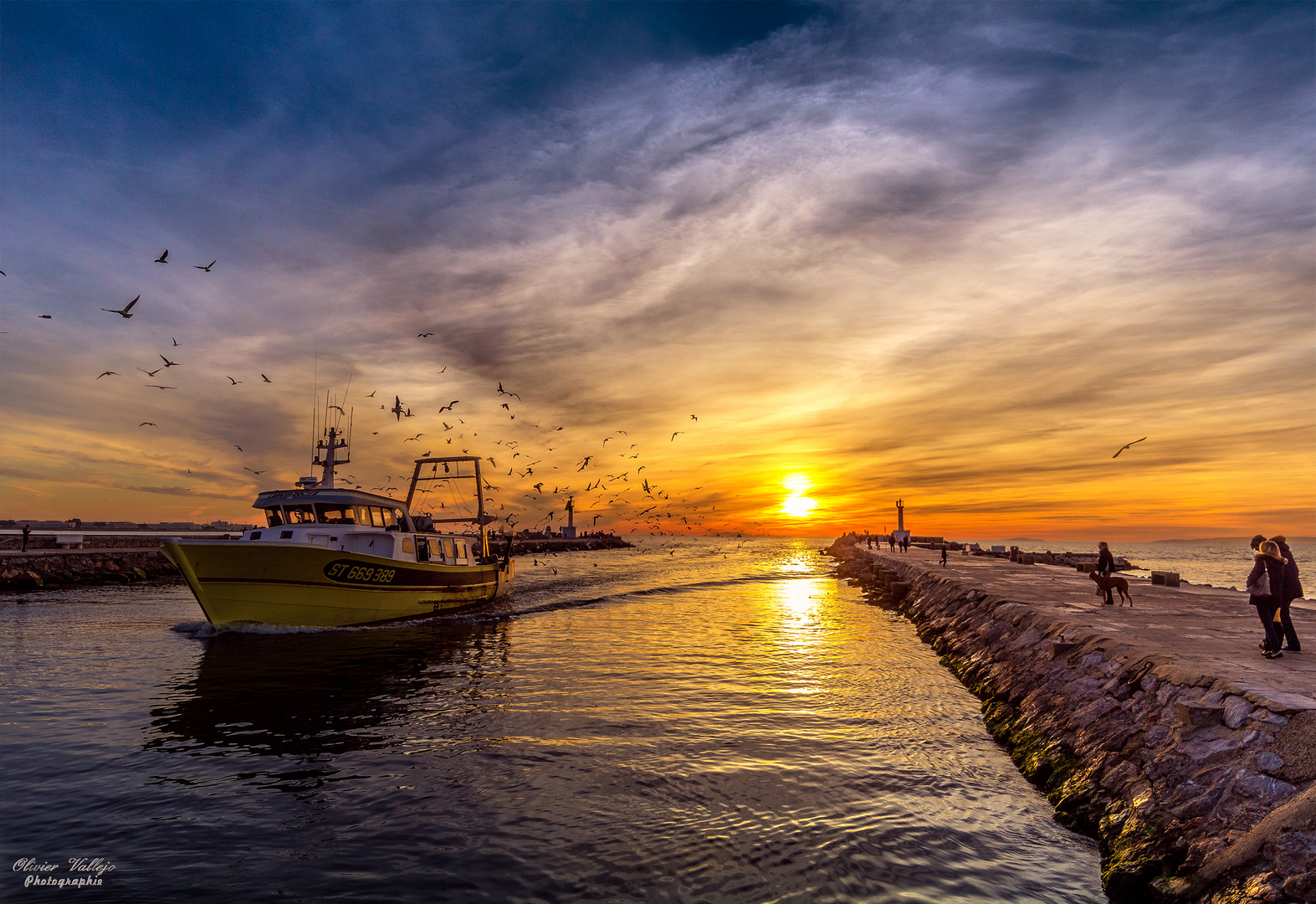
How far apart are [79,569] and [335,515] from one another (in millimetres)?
36705

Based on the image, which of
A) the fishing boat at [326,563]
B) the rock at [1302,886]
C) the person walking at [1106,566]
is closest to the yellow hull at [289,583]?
the fishing boat at [326,563]

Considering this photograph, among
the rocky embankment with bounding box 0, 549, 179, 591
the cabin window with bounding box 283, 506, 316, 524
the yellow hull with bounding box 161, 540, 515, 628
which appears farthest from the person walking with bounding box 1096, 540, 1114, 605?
the rocky embankment with bounding box 0, 549, 179, 591

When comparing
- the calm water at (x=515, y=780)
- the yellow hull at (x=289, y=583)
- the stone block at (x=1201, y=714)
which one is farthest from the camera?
the yellow hull at (x=289, y=583)

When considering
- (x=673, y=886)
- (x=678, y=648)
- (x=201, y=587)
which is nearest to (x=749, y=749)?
(x=673, y=886)

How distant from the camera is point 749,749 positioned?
1202 cm

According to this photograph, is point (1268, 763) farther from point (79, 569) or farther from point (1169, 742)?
point (79, 569)

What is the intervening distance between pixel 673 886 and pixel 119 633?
27.8 m

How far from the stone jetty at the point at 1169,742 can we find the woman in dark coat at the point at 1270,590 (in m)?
0.38

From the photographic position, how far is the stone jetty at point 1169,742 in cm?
636

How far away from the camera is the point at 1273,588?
37.9 feet
